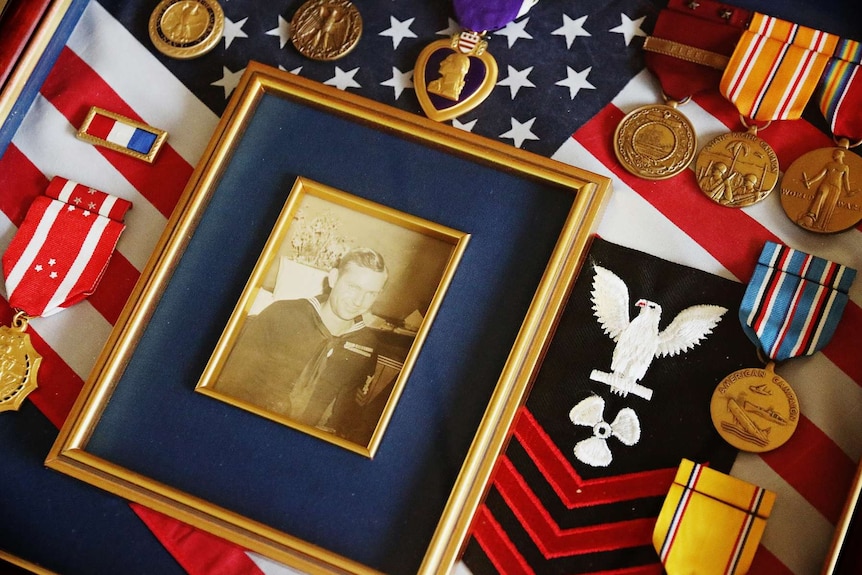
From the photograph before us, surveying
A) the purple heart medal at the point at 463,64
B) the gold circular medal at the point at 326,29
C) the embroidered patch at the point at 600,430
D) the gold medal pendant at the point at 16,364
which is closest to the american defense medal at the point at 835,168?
the embroidered patch at the point at 600,430

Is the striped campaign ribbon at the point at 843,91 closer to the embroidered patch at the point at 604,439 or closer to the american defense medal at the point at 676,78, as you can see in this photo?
the american defense medal at the point at 676,78

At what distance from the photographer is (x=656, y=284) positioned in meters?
1.43

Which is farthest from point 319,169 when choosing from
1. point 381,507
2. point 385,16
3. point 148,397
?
point 381,507

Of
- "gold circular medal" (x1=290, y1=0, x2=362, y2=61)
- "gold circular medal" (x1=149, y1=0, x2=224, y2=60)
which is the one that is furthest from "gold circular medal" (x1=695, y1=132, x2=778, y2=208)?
"gold circular medal" (x1=149, y1=0, x2=224, y2=60)

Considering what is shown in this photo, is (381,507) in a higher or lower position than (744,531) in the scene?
lower

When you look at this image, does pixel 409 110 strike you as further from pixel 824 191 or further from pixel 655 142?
pixel 824 191

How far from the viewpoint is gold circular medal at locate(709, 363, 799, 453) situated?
1.32 metres

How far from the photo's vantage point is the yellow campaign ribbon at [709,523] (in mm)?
1291

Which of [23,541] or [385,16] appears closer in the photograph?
[23,541]

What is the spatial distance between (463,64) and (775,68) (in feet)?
1.73

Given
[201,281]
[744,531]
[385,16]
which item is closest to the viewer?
[744,531]

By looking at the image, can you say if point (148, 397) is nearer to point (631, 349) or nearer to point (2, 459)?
point (2, 459)

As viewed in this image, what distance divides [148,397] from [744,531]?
0.98 m

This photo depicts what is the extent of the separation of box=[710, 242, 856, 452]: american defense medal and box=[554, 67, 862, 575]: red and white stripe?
25 mm
